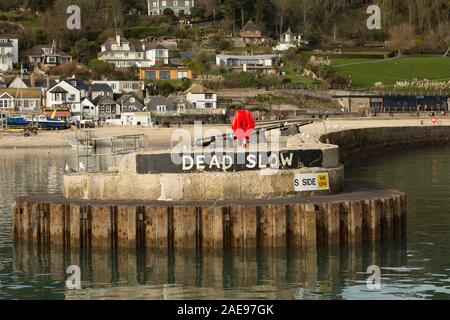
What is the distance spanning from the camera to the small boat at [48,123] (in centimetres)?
11470

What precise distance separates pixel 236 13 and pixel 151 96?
4290 centimetres

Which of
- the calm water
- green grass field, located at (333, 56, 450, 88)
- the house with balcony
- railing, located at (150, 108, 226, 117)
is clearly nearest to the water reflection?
the calm water

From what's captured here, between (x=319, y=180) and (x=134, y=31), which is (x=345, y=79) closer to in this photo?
(x=134, y=31)

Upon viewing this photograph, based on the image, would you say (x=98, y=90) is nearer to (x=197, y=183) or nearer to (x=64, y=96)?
(x=64, y=96)

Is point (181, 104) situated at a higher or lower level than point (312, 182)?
higher

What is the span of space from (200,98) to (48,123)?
75.7 ft

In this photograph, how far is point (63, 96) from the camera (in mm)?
130125

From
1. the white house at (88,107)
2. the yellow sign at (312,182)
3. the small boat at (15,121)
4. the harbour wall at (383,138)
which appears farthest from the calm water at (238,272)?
the white house at (88,107)

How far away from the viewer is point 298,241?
36.6 meters

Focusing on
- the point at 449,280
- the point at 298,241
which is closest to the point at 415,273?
the point at 449,280

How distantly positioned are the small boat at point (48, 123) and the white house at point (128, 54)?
1515 inches

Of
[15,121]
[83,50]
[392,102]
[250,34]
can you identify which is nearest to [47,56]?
[83,50]

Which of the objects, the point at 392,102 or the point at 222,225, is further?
the point at 392,102

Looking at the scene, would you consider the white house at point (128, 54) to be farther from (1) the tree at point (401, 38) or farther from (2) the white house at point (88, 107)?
(1) the tree at point (401, 38)
